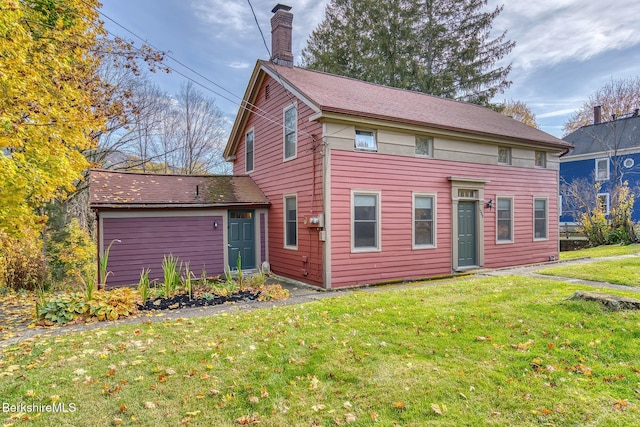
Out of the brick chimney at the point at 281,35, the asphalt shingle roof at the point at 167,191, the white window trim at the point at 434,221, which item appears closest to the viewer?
the asphalt shingle roof at the point at 167,191

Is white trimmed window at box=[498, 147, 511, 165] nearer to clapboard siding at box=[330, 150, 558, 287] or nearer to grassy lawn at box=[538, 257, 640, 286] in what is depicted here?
clapboard siding at box=[330, 150, 558, 287]

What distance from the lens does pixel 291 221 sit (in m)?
10.3

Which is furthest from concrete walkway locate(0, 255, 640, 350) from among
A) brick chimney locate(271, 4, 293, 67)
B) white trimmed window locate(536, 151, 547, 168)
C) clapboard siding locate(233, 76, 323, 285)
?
brick chimney locate(271, 4, 293, 67)

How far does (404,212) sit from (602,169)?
21739 mm

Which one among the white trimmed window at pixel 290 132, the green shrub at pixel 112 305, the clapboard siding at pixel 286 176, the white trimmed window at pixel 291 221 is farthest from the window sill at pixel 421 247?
the green shrub at pixel 112 305

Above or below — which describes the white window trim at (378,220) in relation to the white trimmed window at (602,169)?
below

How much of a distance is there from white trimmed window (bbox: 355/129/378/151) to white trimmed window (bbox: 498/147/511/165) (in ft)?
16.7

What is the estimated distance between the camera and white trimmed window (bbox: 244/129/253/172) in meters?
13.0

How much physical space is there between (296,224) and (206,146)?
15974 mm

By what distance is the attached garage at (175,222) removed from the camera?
9.23 metres

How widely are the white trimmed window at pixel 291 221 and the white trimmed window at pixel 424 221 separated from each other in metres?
3.27

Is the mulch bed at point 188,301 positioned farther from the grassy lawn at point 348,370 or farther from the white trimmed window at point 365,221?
the white trimmed window at point 365,221

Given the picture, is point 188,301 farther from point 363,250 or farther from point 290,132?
point 290,132

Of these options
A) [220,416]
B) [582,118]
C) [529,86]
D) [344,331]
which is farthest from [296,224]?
[582,118]
